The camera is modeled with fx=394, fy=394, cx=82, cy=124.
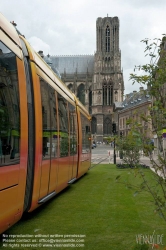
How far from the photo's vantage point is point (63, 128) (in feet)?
33.3

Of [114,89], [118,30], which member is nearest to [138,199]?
[114,89]

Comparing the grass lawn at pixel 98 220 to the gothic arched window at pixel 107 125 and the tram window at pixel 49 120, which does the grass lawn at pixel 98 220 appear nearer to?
the tram window at pixel 49 120

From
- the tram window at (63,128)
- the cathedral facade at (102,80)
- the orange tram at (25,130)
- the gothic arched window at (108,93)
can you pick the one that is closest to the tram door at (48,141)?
the orange tram at (25,130)

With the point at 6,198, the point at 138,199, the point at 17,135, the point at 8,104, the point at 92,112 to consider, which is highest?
the point at 92,112

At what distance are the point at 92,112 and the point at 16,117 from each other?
11029 cm

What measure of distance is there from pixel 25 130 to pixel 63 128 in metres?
4.13

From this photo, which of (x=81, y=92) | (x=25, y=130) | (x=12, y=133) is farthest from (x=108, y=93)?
(x=12, y=133)

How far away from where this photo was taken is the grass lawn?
621 centimetres

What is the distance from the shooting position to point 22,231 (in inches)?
260

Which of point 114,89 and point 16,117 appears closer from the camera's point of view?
point 16,117

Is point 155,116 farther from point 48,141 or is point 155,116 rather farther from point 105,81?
point 105,81

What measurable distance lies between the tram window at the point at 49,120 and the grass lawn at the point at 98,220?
49.7 inches

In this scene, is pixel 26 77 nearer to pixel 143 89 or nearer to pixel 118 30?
pixel 143 89

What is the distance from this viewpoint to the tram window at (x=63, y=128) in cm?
975
